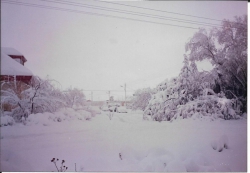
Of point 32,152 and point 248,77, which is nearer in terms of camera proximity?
A: point 32,152

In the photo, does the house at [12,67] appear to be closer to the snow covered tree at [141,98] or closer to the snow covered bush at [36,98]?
the snow covered bush at [36,98]

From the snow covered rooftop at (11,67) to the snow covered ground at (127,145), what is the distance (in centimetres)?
81

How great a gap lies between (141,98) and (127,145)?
2.59 feet

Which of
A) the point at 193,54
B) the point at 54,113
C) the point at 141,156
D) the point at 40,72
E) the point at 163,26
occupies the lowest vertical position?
the point at 141,156

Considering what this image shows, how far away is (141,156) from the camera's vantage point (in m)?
3.30

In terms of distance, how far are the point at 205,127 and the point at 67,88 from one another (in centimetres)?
236

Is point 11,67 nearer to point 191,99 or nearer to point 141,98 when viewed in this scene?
point 141,98

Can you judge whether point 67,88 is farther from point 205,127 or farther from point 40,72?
point 205,127

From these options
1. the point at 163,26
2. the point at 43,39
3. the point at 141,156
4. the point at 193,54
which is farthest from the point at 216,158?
the point at 43,39

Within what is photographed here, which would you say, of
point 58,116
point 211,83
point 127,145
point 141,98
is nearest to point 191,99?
point 211,83

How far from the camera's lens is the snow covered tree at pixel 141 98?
11.2 ft

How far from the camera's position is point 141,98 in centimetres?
342

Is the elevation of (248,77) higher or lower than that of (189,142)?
higher

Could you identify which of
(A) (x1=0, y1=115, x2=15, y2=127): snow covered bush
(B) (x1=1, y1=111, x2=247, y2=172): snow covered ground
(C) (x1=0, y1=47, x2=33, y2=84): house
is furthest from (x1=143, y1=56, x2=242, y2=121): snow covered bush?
(A) (x1=0, y1=115, x2=15, y2=127): snow covered bush
